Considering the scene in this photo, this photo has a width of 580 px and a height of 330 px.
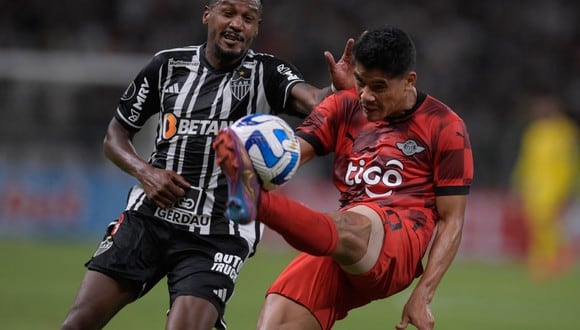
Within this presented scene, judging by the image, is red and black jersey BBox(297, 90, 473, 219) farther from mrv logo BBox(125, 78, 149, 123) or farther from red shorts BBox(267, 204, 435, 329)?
mrv logo BBox(125, 78, 149, 123)

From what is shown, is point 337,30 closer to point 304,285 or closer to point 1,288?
point 1,288

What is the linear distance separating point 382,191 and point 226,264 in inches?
38.9

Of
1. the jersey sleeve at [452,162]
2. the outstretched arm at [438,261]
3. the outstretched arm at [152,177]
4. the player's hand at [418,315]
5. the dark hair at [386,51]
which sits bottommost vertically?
the player's hand at [418,315]

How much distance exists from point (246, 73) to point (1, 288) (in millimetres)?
6568

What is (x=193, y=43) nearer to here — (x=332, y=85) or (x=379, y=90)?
(x=332, y=85)

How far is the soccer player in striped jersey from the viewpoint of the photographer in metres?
6.03

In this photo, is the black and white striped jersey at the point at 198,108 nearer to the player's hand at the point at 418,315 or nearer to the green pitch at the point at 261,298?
the player's hand at the point at 418,315

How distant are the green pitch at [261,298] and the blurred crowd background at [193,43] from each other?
1225mm

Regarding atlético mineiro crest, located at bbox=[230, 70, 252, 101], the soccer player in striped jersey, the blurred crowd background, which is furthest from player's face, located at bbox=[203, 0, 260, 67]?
the blurred crowd background

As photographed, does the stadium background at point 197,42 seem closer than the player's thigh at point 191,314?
No

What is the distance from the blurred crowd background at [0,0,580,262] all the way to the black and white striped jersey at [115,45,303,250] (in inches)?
425

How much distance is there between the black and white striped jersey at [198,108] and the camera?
6.22m

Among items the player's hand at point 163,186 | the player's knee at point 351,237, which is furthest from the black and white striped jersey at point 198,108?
the player's knee at point 351,237

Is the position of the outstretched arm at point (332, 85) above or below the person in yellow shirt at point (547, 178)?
above
